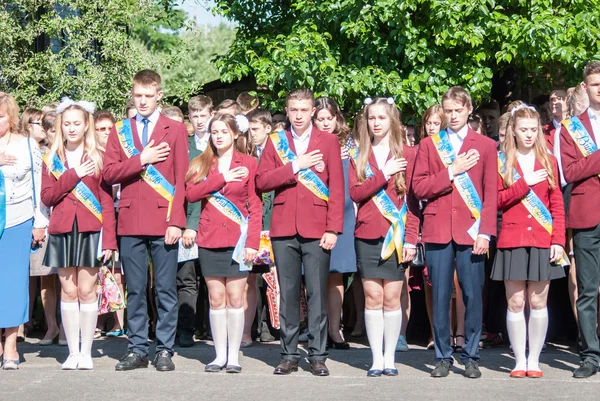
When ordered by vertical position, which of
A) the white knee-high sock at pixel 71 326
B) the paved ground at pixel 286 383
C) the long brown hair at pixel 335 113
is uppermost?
the long brown hair at pixel 335 113

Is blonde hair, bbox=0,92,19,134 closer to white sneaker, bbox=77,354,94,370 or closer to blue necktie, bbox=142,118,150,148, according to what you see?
blue necktie, bbox=142,118,150,148

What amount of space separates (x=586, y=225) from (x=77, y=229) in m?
3.87

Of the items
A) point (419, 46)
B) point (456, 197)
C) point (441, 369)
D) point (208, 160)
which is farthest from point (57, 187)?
point (419, 46)

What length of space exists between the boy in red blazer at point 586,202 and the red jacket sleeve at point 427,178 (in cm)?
96

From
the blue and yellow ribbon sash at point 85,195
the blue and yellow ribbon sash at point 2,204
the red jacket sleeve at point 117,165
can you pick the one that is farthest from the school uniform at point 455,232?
the blue and yellow ribbon sash at point 2,204

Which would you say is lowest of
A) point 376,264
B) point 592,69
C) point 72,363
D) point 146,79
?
point 72,363

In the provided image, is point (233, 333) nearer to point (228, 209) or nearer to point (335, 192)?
point (228, 209)

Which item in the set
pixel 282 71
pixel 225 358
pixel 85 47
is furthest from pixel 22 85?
pixel 225 358

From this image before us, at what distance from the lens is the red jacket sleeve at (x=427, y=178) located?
7844 mm

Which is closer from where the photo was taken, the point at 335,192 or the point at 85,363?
the point at 335,192

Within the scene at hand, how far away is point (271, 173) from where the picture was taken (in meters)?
8.03

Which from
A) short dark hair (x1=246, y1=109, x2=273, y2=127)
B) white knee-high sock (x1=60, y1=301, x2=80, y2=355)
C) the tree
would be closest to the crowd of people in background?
white knee-high sock (x1=60, y1=301, x2=80, y2=355)

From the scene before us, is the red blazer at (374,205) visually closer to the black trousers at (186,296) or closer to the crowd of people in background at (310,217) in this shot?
the crowd of people in background at (310,217)

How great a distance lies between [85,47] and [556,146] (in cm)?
773
